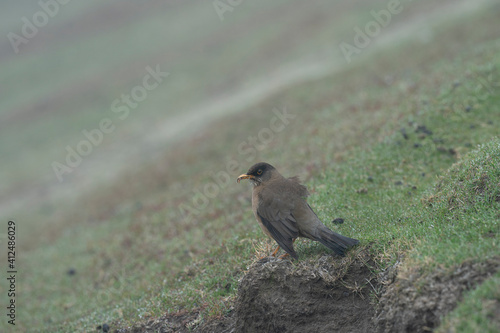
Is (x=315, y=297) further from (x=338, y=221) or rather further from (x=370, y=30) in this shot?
(x=370, y=30)

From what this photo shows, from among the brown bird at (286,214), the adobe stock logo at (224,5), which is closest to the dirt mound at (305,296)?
the brown bird at (286,214)

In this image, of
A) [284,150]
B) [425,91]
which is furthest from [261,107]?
[425,91]

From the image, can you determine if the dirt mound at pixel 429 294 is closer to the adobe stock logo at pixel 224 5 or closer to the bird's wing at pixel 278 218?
the bird's wing at pixel 278 218

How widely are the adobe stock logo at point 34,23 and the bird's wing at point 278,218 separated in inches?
2593

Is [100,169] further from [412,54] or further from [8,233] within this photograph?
[412,54]

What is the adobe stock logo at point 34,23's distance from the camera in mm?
67625

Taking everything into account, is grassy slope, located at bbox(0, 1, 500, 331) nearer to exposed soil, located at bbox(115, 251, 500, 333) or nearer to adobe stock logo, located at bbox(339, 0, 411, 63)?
exposed soil, located at bbox(115, 251, 500, 333)

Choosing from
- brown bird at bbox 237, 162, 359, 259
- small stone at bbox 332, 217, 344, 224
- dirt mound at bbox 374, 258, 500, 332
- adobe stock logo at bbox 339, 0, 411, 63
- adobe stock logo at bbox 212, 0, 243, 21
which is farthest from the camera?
adobe stock logo at bbox 212, 0, 243, 21

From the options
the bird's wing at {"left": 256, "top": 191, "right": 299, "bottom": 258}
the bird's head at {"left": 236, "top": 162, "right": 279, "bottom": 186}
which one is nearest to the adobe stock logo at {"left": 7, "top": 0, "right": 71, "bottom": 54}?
the bird's head at {"left": 236, "top": 162, "right": 279, "bottom": 186}

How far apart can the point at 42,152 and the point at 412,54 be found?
2978 centimetres

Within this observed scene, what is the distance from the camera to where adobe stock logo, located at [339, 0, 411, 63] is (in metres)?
36.8

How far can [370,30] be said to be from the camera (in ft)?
130

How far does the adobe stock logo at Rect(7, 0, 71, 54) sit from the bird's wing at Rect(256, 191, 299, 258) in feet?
216

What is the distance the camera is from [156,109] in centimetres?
4212
